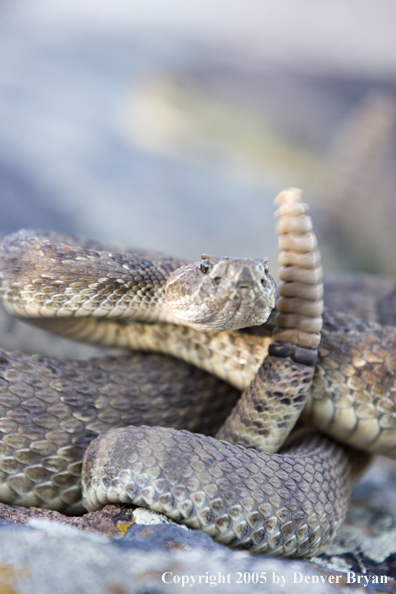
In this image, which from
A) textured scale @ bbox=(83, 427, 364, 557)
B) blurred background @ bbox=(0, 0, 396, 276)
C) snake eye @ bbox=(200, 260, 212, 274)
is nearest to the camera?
textured scale @ bbox=(83, 427, 364, 557)

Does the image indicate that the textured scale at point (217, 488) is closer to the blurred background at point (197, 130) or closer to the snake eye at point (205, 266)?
the snake eye at point (205, 266)

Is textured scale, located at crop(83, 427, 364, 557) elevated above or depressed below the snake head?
below

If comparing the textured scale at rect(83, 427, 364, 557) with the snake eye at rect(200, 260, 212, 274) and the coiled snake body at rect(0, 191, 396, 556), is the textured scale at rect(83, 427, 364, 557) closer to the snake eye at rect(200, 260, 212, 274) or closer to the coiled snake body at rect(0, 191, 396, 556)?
the coiled snake body at rect(0, 191, 396, 556)

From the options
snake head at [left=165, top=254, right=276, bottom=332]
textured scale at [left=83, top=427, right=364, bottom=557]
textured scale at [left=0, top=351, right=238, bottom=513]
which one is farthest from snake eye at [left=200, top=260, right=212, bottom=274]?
textured scale at [left=0, top=351, right=238, bottom=513]

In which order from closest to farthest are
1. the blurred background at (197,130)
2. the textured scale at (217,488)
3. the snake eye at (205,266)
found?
the textured scale at (217,488) → the snake eye at (205,266) → the blurred background at (197,130)

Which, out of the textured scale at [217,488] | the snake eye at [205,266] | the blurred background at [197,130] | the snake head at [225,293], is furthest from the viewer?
the blurred background at [197,130]

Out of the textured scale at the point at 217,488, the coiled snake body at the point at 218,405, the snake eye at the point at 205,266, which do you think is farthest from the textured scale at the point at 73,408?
the snake eye at the point at 205,266

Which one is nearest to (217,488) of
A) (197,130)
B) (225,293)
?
(225,293)

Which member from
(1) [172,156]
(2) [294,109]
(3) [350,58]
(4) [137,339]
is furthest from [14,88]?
(4) [137,339]

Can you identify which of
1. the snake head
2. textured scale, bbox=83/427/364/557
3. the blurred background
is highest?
the blurred background
